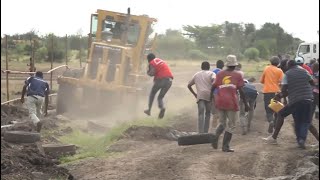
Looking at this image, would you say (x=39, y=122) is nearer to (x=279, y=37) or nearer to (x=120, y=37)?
(x=120, y=37)

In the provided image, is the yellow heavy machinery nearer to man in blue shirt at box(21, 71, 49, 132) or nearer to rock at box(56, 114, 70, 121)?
rock at box(56, 114, 70, 121)

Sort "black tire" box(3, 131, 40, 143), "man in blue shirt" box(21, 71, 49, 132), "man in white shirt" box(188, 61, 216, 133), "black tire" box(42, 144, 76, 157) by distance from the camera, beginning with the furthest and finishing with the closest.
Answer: "man in blue shirt" box(21, 71, 49, 132), "black tire" box(3, 131, 40, 143), "man in white shirt" box(188, 61, 216, 133), "black tire" box(42, 144, 76, 157)

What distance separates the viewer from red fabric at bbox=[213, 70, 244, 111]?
863 centimetres

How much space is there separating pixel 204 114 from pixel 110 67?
19.1 ft

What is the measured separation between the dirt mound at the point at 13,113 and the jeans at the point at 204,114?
6237mm

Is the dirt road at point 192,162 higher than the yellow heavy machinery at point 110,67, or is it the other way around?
the yellow heavy machinery at point 110,67

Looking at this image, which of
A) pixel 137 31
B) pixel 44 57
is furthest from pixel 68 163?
pixel 44 57

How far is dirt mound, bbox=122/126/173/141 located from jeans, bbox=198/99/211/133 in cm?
89

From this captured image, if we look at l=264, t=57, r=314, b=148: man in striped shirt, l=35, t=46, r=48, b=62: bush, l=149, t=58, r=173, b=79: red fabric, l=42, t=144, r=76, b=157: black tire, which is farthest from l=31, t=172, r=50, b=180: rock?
l=35, t=46, r=48, b=62: bush

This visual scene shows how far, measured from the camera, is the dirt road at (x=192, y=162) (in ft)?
23.8

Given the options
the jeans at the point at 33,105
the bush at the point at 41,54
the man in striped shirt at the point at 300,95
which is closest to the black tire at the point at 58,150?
the jeans at the point at 33,105

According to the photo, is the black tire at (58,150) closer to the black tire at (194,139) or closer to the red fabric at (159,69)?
the black tire at (194,139)

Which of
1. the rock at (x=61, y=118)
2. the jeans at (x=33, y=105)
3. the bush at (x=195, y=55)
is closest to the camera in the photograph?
the jeans at (x=33, y=105)

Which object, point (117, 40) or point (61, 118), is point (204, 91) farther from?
point (117, 40)
